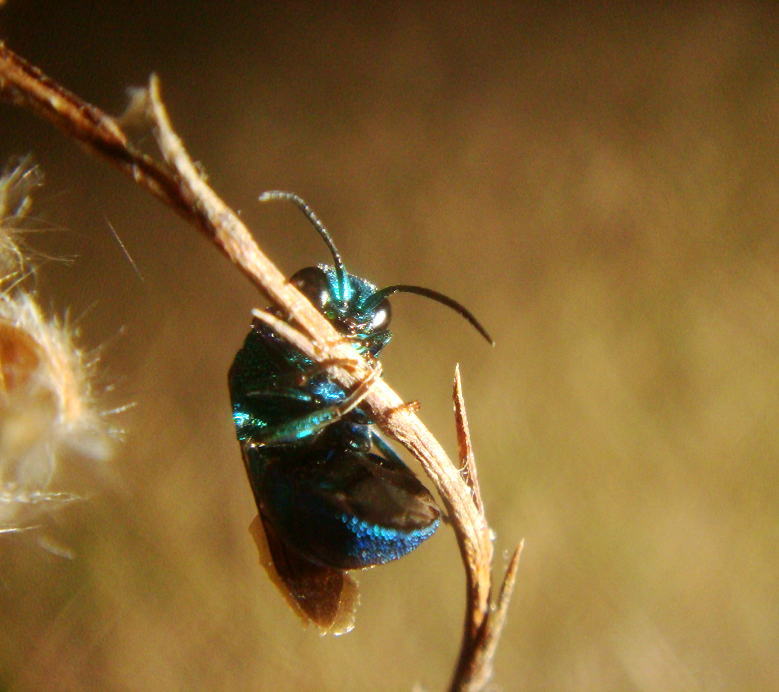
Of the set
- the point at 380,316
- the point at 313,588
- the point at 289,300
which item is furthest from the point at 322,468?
the point at 289,300

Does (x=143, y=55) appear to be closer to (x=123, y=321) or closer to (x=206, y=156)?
(x=206, y=156)

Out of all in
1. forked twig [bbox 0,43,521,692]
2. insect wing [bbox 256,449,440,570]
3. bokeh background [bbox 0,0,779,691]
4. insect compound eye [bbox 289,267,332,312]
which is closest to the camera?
forked twig [bbox 0,43,521,692]

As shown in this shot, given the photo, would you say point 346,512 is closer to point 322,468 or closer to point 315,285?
point 322,468

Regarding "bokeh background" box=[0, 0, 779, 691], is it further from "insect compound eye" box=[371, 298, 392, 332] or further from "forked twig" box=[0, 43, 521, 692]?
"forked twig" box=[0, 43, 521, 692]

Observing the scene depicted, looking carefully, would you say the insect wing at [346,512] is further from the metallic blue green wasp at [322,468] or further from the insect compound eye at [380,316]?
the insect compound eye at [380,316]

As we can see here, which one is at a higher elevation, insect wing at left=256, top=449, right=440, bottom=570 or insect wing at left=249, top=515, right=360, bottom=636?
insect wing at left=256, top=449, right=440, bottom=570

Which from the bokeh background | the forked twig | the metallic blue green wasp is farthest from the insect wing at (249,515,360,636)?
the bokeh background
